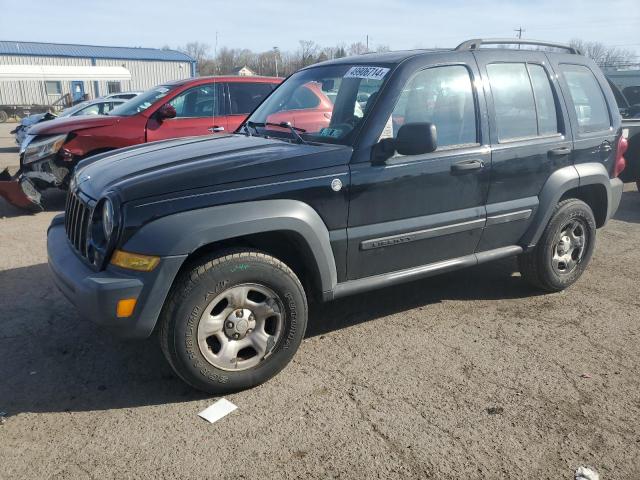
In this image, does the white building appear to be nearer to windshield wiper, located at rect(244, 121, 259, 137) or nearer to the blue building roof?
the blue building roof

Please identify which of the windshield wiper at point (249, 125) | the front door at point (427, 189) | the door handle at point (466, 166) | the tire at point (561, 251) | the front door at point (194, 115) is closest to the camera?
the front door at point (427, 189)

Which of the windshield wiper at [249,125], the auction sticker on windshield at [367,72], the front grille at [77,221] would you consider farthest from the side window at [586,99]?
the front grille at [77,221]

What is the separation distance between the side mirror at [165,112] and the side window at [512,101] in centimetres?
455

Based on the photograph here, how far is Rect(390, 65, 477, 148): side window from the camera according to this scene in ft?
11.6

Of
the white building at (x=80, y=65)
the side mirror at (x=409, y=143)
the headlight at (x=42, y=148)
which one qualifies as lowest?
the headlight at (x=42, y=148)

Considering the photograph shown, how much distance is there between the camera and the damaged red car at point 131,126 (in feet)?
23.1

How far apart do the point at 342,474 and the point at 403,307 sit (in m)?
2.02

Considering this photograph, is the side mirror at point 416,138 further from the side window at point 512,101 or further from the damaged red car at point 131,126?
the damaged red car at point 131,126

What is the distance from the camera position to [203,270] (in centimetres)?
290

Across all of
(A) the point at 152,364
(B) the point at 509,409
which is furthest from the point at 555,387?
(A) the point at 152,364

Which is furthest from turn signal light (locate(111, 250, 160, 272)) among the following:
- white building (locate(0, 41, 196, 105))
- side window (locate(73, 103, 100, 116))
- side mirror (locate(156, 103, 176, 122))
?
white building (locate(0, 41, 196, 105))

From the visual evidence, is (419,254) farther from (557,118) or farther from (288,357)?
(557,118)

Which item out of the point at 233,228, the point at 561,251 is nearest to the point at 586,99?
the point at 561,251

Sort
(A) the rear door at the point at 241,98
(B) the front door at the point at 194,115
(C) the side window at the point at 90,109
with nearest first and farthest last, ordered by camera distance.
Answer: (B) the front door at the point at 194,115 → (A) the rear door at the point at 241,98 → (C) the side window at the point at 90,109
